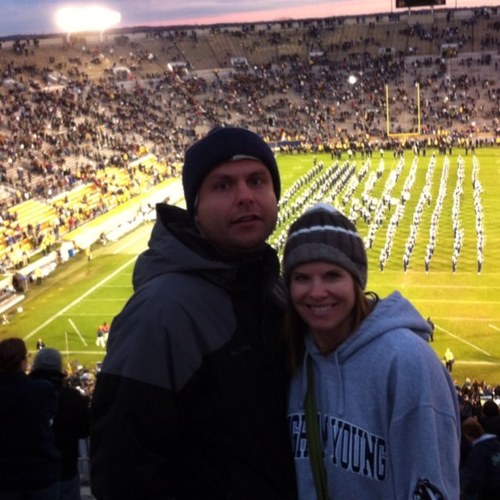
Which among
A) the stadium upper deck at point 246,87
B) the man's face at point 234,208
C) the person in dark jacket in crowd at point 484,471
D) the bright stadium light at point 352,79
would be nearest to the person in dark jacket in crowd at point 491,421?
the person in dark jacket in crowd at point 484,471

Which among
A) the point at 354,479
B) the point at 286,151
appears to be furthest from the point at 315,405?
the point at 286,151

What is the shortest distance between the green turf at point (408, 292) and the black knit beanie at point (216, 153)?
40.2ft

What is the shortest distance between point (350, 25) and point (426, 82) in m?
12.3

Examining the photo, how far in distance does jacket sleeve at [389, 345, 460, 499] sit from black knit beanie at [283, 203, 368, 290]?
323 millimetres

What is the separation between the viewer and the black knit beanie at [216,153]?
203cm

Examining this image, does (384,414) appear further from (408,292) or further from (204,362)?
(408,292)

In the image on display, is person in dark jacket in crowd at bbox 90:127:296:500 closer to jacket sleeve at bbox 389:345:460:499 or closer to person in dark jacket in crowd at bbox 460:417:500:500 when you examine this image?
jacket sleeve at bbox 389:345:460:499

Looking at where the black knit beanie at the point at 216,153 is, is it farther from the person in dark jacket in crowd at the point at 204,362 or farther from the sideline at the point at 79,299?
the sideline at the point at 79,299

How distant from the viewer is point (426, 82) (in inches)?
2032

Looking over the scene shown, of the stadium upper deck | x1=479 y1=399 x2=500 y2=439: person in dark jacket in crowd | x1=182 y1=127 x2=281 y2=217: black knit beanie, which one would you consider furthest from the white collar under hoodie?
the stadium upper deck

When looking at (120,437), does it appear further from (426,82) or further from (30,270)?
(426,82)

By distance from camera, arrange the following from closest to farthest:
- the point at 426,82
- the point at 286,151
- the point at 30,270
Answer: the point at 30,270 → the point at 286,151 → the point at 426,82

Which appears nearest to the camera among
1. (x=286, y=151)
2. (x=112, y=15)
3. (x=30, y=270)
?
(x=30, y=270)

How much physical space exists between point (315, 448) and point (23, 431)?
1.80 meters
